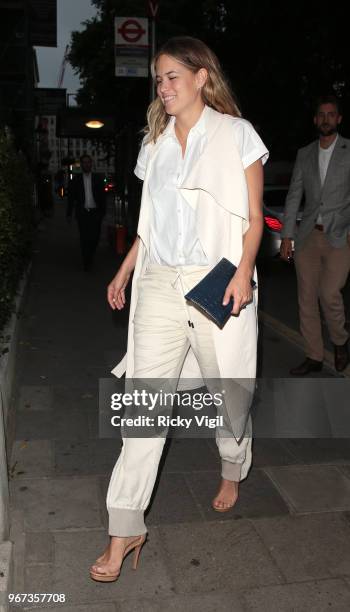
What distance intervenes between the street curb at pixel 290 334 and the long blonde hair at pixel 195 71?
337 cm

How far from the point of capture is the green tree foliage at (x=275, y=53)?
600 inches

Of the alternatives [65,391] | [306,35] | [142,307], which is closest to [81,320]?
[65,391]

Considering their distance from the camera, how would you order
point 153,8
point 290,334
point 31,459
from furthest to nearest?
point 153,8 → point 290,334 → point 31,459

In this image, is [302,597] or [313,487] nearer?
[302,597]

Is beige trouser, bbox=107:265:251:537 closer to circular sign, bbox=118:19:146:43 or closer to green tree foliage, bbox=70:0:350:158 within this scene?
circular sign, bbox=118:19:146:43

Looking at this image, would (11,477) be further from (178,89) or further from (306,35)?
(306,35)

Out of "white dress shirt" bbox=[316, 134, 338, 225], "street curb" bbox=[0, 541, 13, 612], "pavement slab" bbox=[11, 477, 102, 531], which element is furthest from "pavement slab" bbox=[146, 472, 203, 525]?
"white dress shirt" bbox=[316, 134, 338, 225]

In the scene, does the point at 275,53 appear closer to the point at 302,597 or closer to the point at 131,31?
the point at 131,31

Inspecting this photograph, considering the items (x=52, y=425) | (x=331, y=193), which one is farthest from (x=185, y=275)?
(x=331, y=193)

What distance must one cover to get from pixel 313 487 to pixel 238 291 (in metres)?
1.50

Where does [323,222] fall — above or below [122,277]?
below

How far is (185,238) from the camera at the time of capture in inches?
116

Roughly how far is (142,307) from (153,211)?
0.40 metres

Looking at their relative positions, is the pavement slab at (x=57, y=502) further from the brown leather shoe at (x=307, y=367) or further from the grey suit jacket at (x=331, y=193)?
the grey suit jacket at (x=331, y=193)
